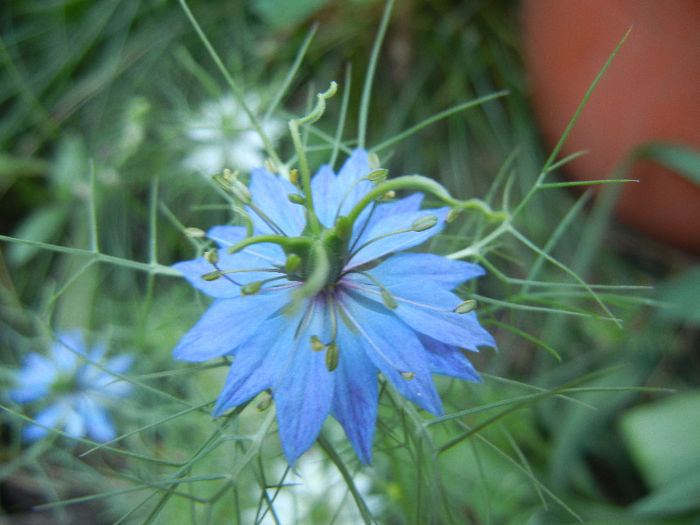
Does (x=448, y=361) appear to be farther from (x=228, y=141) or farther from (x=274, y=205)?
(x=228, y=141)

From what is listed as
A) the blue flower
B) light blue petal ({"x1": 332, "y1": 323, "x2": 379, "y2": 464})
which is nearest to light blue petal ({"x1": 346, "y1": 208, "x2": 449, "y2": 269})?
the blue flower

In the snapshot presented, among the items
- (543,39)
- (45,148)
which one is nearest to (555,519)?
(543,39)

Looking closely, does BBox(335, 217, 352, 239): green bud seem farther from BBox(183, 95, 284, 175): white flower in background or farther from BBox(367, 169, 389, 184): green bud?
BBox(183, 95, 284, 175): white flower in background

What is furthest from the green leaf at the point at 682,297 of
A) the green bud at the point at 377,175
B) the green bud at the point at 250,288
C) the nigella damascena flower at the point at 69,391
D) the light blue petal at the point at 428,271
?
the nigella damascena flower at the point at 69,391

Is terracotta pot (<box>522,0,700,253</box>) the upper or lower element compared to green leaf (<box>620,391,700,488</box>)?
upper

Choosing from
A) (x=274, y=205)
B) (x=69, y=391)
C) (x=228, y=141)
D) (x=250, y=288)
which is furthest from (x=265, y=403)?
(x=228, y=141)

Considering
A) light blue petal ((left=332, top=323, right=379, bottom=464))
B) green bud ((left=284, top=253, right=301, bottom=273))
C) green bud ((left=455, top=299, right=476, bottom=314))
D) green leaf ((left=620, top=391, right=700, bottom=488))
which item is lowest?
green leaf ((left=620, top=391, right=700, bottom=488))
